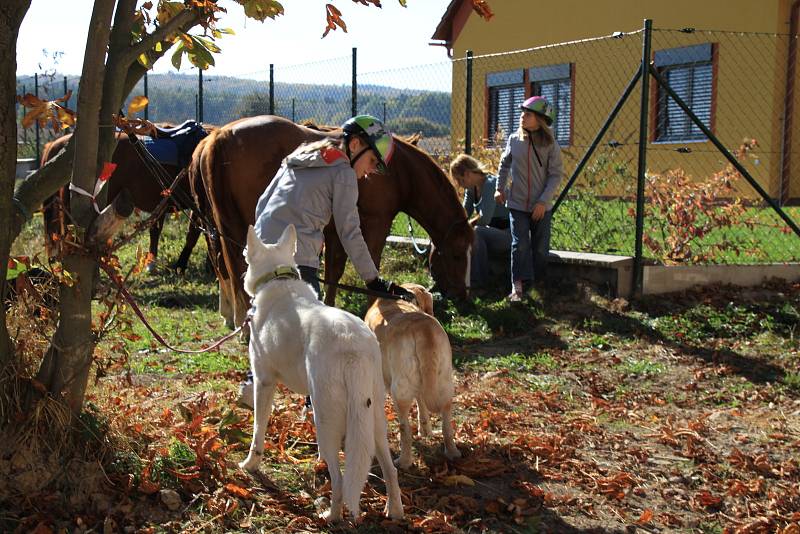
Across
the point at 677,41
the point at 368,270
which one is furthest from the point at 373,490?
the point at 677,41

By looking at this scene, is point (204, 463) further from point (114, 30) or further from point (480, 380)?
point (480, 380)

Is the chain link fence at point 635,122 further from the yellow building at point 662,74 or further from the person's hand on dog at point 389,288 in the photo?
the person's hand on dog at point 389,288

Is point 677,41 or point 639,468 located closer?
point 639,468

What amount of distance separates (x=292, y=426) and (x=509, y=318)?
3.79 m

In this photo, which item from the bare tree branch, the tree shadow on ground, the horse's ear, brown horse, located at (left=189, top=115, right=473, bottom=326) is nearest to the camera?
the bare tree branch

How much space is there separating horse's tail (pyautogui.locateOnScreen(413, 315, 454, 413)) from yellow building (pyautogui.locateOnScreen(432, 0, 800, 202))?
840cm

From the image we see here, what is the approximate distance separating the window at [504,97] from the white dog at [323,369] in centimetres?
1598

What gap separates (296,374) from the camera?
4.34 meters

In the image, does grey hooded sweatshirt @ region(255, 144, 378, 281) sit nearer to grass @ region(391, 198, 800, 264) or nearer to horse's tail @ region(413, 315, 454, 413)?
horse's tail @ region(413, 315, 454, 413)

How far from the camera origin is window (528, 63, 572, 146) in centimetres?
1927

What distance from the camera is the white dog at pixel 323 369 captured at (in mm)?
3975

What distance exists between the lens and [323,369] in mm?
4012

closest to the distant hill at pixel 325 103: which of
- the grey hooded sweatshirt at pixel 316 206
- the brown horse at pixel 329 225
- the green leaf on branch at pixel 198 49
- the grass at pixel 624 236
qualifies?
the grass at pixel 624 236

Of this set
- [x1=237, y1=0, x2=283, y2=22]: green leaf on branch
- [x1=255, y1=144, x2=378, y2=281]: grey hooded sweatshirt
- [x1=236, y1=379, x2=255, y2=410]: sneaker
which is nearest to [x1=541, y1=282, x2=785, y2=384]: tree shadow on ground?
[x1=255, y1=144, x2=378, y2=281]: grey hooded sweatshirt
